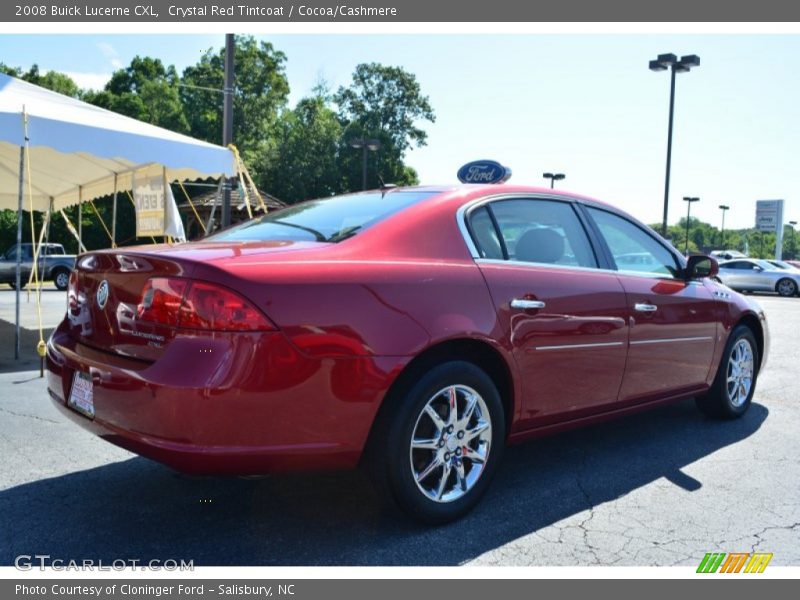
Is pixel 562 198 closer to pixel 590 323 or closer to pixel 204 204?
pixel 590 323

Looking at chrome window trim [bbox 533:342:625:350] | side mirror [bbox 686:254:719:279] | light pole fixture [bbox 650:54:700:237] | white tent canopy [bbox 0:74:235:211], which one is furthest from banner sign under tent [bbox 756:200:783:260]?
chrome window trim [bbox 533:342:625:350]

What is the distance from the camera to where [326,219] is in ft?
11.4

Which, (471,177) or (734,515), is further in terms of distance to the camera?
(471,177)

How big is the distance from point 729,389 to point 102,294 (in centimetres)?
417

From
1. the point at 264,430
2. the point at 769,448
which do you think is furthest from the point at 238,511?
the point at 769,448

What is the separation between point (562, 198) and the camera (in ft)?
13.0

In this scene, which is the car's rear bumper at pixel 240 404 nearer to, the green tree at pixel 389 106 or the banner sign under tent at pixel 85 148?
the banner sign under tent at pixel 85 148

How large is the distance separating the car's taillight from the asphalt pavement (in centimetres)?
91

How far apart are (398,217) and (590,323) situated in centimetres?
118

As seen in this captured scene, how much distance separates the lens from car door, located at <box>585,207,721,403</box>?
13.1ft

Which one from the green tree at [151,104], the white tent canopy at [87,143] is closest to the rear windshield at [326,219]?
the white tent canopy at [87,143]

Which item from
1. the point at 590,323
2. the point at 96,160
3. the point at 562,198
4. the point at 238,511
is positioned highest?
the point at 96,160

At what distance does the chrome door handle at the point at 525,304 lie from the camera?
3273 mm

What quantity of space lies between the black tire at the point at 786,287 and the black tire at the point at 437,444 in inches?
1019
